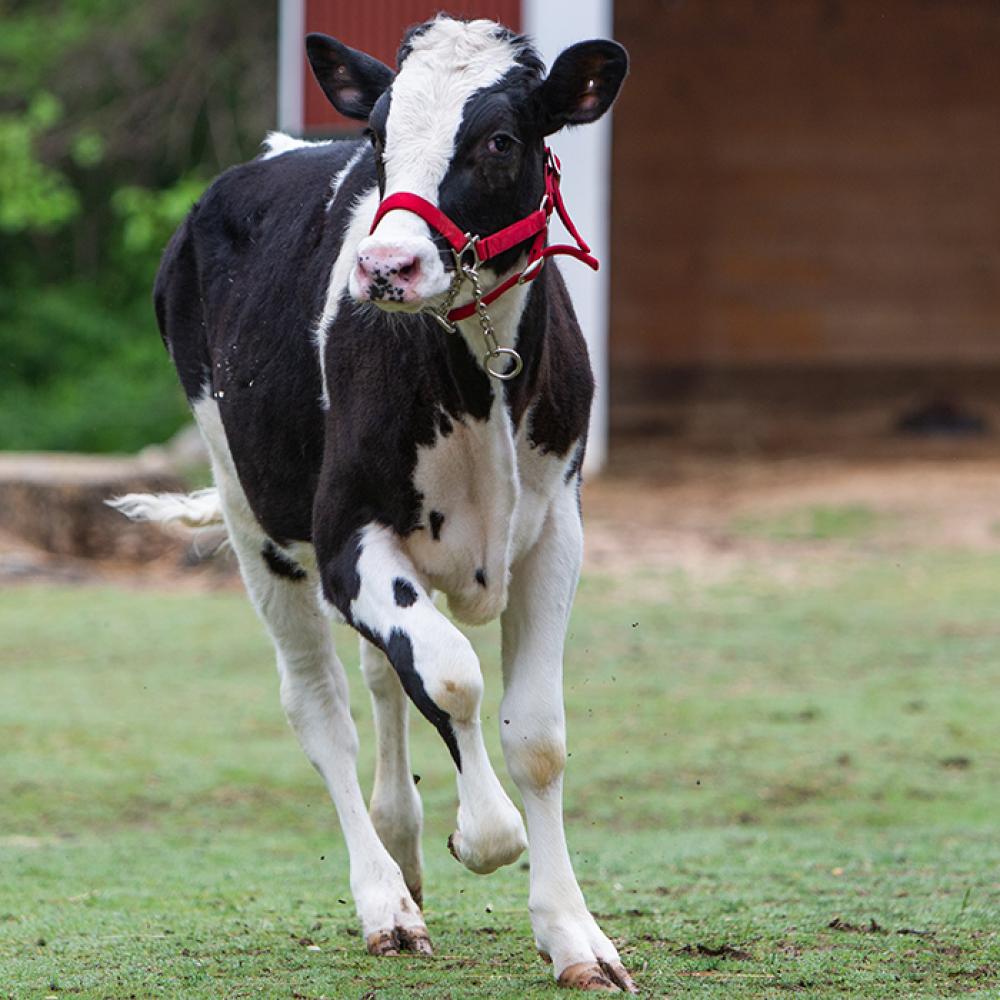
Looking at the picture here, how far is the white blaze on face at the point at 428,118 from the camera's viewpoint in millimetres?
4219

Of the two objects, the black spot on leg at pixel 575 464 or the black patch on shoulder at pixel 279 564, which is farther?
the black patch on shoulder at pixel 279 564

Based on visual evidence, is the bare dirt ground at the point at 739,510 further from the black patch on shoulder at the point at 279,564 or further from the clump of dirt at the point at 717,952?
the clump of dirt at the point at 717,952

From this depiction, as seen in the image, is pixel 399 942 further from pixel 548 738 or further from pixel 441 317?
pixel 441 317

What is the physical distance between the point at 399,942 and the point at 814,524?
419 inches

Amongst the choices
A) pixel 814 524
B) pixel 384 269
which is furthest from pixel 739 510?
pixel 384 269

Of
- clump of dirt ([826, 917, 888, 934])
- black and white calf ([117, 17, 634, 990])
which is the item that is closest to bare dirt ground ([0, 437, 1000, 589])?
clump of dirt ([826, 917, 888, 934])

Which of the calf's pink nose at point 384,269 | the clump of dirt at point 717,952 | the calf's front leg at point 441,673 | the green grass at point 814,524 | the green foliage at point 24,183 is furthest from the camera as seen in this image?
the green foliage at point 24,183

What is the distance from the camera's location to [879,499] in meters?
16.1

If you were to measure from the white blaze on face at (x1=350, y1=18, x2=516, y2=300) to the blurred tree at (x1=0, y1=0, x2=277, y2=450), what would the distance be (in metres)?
20.9

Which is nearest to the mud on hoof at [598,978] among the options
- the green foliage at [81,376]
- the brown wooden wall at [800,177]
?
the brown wooden wall at [800,177]

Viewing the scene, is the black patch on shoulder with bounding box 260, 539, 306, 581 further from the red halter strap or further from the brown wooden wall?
the brown wooden wall

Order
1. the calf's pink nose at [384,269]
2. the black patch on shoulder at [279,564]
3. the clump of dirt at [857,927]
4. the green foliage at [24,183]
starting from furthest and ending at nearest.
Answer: the green foliage at [24,183] → the black patch on shoulder at [279,564] → the clump of dirt at [857,927] → the calf's pink nose at [384,269]

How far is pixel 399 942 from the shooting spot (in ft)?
16.7

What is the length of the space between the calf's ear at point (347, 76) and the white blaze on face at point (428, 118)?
0.26 m
